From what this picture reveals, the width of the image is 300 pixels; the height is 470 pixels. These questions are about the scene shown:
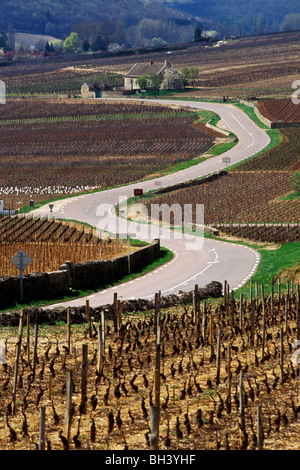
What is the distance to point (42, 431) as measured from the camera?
57.3ft

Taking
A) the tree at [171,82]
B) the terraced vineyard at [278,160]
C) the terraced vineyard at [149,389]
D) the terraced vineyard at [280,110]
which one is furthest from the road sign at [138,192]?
the tree at [171,82]

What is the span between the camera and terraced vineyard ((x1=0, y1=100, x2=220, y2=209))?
4117 inches

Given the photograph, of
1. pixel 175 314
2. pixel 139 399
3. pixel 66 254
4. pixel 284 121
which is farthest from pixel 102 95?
pixel 139 399

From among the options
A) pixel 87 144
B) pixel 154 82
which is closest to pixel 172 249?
pixel 87 144

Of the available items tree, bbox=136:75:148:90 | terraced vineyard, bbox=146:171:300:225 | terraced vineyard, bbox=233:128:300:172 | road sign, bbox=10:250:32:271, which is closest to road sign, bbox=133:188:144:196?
terraced vineyard, bbox=146:171:300:225

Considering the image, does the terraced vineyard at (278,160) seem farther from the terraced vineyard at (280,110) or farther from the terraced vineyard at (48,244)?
the terraced vineyard at (48,244)

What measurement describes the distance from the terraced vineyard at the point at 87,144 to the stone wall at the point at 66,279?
40733 millimetres

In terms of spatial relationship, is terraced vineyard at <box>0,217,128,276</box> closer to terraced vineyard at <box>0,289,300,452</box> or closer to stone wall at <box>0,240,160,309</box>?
stone wall at <box>0,240,160,309</box>

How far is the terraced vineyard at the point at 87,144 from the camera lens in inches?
4117

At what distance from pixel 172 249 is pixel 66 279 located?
705 inches

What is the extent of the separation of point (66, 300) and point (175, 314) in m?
7.56
